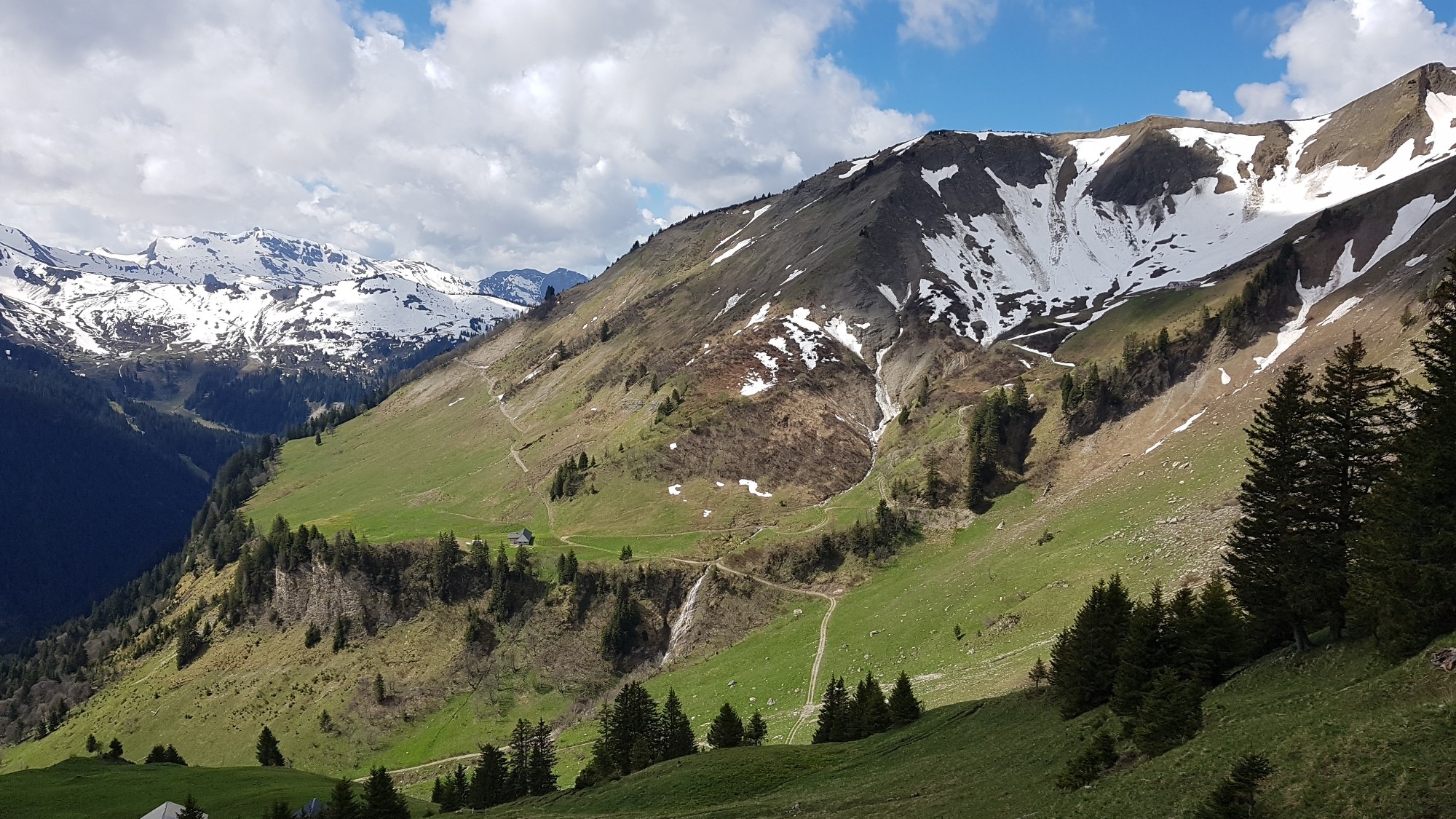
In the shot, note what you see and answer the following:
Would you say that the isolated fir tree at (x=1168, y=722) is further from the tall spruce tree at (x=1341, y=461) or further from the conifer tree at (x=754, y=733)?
the conifer tree at (x=754, y=733)

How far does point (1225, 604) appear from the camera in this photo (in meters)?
34.3

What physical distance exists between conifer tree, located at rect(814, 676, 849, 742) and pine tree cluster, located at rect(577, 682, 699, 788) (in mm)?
13194

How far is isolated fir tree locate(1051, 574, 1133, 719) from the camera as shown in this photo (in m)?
37.8

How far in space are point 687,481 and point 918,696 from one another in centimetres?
8127

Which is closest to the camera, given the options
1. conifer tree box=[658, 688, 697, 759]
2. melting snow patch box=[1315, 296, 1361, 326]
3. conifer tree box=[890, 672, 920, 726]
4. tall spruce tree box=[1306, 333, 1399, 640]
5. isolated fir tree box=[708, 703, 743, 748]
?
tall spruce tree box=[1306, 333, 1399, 640]

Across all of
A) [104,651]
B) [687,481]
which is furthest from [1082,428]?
[104,651]

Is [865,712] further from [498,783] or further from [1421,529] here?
[1421,529]

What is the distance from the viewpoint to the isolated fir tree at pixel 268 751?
96.9m

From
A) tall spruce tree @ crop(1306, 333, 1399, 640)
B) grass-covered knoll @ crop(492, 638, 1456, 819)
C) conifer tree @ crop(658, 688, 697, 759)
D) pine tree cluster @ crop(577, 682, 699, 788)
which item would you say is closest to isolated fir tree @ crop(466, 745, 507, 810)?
pine tree cluster @ crop(577, 682, 699, 788)

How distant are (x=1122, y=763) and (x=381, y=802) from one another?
54.9 meters

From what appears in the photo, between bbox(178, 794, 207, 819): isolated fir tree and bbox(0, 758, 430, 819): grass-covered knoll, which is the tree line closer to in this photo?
bbox(178, 794, 207, 819): isolated fir tree

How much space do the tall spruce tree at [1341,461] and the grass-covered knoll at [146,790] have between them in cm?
7045

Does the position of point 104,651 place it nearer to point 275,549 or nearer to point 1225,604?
point 275,549

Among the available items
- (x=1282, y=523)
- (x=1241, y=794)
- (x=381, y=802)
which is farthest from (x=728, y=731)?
(x=1241, y=794)
